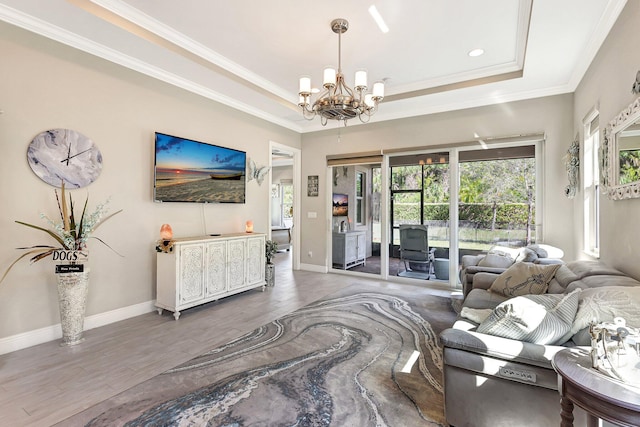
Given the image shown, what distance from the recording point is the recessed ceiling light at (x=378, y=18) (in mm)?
2795

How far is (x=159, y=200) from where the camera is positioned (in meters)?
3.76

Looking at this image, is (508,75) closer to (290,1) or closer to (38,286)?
(290,1)

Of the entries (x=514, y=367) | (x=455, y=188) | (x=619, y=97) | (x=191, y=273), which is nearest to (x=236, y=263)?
(x=191, y=273)

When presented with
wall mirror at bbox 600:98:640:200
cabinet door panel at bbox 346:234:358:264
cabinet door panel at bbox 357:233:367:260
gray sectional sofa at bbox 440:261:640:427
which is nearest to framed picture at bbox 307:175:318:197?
cabinet door panel at bbox 346:234:358:264

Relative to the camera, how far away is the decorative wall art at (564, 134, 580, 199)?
3.62 m

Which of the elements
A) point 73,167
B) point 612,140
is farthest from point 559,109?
point 73,167

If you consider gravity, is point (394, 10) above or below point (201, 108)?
above

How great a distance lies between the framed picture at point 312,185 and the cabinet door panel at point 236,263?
2.30 metres

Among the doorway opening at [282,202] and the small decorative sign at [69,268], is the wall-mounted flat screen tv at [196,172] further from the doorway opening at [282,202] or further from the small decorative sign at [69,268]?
the doorway opening at [282,202]

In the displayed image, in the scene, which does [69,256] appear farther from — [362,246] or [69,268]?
[362,246]

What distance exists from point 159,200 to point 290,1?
2.67 meters

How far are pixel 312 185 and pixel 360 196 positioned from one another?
3.51 ft

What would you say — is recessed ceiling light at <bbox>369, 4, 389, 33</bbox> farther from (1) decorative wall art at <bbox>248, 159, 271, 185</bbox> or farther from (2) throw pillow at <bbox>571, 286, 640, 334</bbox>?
(1) decorative wall art at <bbox>248, 159, 271, 185</bbox>

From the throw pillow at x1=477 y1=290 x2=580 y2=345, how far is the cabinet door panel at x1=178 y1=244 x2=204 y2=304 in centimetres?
317
